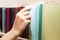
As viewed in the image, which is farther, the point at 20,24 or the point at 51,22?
the point at 20,24

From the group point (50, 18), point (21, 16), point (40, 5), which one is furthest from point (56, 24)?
point (21, 16)

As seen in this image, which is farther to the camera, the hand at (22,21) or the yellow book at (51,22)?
the hand at (22,21)

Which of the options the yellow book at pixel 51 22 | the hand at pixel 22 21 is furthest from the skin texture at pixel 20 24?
the yellow book at pixel 51 22

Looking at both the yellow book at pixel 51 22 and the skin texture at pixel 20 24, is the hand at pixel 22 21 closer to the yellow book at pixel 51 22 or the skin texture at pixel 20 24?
the skin texture at pixel 20 24

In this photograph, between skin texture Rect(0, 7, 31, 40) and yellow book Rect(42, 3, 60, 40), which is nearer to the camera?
yellow book Rect(42, 3, 60, 40)

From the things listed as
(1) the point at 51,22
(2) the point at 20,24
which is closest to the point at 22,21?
(2) the point at 20,24

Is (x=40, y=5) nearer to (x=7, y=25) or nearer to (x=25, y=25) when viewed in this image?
(x=25, y=25)

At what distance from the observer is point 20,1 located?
3.54ft

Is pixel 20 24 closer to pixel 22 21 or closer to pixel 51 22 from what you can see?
pixel 22 21

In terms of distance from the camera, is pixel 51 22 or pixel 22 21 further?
pixel 22 21

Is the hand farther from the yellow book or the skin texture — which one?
the yellow book

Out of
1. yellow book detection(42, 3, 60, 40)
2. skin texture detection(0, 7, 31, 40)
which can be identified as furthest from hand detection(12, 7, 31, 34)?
yellow book detection(42, 3, 60, 40)

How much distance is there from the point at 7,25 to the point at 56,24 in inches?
17.4

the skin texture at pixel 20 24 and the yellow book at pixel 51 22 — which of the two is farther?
the skin texture at pixel 20 24
